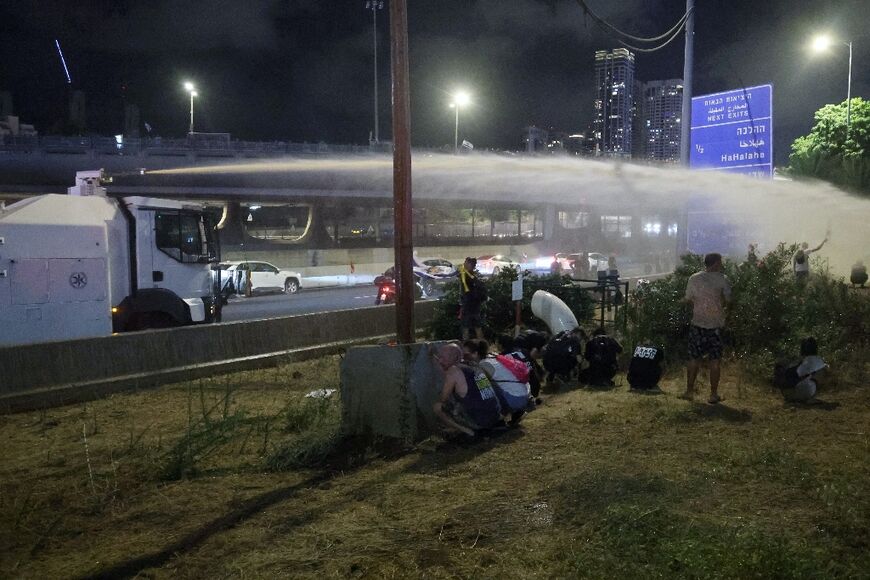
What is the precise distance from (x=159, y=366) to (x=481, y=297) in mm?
5040

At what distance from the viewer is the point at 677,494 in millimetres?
4715

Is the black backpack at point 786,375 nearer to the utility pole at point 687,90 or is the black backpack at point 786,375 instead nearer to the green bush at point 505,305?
the green bush at point 505,305

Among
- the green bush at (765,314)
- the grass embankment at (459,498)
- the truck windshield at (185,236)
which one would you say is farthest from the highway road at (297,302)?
the grass embankment at (459,498)

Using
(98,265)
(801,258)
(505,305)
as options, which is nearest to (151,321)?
(98,265)

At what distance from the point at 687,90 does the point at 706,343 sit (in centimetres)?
863

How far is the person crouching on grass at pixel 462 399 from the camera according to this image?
247 inches

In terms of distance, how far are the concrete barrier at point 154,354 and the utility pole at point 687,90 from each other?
8.10m

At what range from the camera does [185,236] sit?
11953 millimetres

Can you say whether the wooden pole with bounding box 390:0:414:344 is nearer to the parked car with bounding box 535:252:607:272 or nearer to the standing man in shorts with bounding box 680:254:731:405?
the standing man in shorts with bounding box 680:254:731:405

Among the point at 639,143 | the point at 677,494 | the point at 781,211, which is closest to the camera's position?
the point at 677,494

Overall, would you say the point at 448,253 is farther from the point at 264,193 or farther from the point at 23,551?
the point at 23,551

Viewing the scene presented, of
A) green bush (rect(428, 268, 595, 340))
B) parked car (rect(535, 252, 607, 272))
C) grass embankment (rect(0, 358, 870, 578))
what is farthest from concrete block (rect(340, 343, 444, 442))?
parked car (rect(535, 252, 607, 272))

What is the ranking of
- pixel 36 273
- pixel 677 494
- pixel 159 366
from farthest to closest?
1. pixel 36 273
2. pixel 159 366
3. pixel 677 494

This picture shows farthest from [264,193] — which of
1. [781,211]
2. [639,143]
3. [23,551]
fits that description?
A: [639,143]
